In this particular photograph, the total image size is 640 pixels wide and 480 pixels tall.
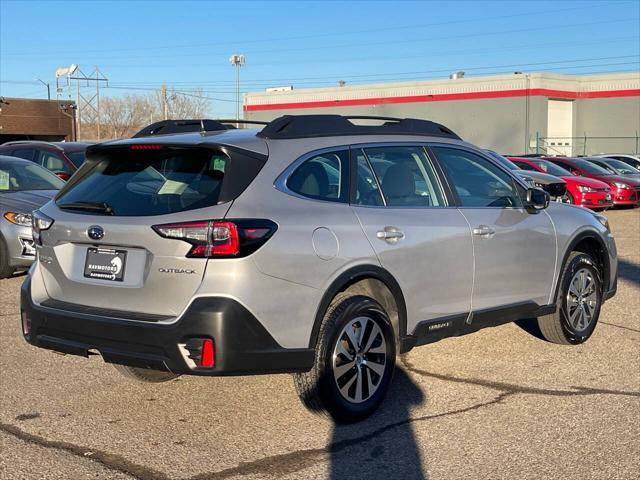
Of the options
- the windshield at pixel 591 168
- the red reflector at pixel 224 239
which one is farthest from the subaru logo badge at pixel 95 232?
the windshield at pixel 591 168

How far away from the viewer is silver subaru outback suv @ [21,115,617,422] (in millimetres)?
4586

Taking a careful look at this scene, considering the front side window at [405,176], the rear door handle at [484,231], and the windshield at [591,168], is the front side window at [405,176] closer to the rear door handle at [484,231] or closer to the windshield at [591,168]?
the rear door handle at [484,231]

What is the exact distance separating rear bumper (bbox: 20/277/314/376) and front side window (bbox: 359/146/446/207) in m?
1.37

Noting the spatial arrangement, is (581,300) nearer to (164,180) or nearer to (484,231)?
(484,231)

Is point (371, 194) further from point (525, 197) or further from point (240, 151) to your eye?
point (525, 197)

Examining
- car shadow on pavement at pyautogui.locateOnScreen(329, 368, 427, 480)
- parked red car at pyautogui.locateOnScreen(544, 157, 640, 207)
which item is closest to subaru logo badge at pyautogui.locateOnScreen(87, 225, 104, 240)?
car shadow on pavement at pyautogui.locateOnScreen(329, 368, 427, 480)

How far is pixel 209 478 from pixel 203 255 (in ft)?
3.74

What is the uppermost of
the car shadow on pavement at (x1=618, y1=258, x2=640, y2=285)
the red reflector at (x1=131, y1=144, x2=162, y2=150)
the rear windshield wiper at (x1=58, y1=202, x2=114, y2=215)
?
the red reflector at (x1=131, y1=144, x2=162, y2=150)

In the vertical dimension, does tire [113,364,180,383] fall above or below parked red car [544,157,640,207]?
below

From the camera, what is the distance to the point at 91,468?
4.47 metres

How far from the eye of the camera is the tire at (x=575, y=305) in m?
6.98

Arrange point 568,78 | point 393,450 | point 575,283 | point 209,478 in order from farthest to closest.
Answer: point 568,78
point 575,283
point 393,450
point 209,478

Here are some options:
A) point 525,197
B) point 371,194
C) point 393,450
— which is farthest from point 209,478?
point 525,197

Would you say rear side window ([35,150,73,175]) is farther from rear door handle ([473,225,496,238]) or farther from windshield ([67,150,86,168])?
rear door handle ([473,225,496,238])
